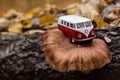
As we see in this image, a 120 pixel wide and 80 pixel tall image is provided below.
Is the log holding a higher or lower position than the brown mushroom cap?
lower

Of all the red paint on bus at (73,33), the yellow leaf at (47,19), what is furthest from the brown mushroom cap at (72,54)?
the yellow leaf at (47,19)

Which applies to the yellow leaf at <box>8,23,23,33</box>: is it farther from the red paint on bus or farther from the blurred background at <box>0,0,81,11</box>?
the blurred background at <box>0,0,81,11</box>

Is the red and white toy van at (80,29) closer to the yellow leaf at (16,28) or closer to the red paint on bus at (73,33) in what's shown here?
the red paint on bus at (73,33)

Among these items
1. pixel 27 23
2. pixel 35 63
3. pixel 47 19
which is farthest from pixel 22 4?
pixel 35 63

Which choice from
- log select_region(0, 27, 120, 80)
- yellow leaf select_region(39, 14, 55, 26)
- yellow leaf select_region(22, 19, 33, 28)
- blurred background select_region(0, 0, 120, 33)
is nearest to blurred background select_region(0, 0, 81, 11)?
blurred background select_region(0, 0, 120, 33)

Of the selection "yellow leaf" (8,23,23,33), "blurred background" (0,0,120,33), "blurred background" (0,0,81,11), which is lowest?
"blurred background" (0,0,81,11)

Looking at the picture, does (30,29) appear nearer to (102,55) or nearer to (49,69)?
(49,69)
